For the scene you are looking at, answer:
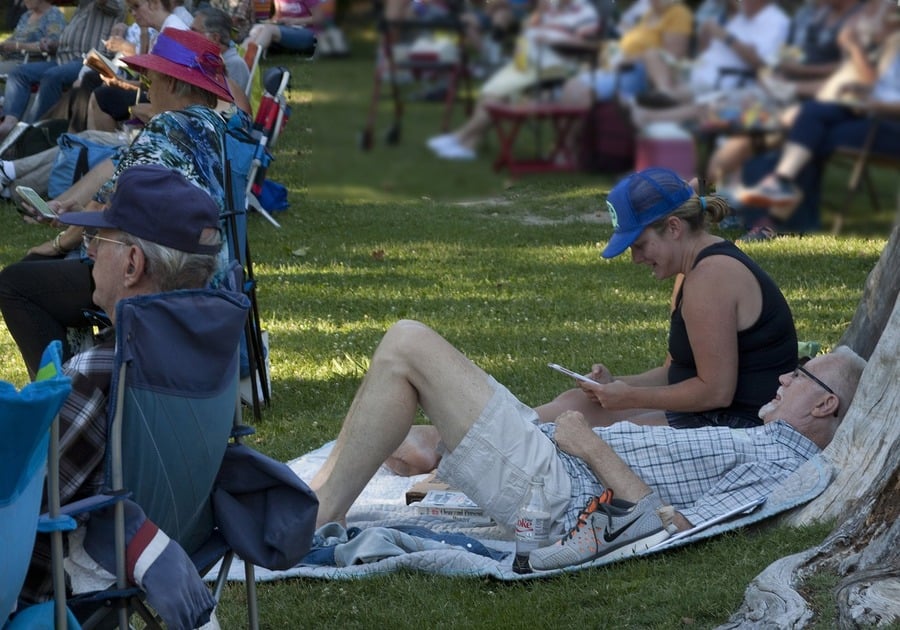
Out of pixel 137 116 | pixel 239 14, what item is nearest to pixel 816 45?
pixel 137 116

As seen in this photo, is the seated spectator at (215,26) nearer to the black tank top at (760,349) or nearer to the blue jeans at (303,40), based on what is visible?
the black tank top at (760,349)

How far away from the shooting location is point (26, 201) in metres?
5.21

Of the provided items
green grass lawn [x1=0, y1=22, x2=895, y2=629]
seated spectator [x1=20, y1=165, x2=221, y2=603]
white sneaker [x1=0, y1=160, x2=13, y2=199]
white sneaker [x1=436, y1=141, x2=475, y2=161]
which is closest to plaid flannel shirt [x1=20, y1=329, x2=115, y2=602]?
seated spectator [x1=20, y1=165, x2=221, y2=603]

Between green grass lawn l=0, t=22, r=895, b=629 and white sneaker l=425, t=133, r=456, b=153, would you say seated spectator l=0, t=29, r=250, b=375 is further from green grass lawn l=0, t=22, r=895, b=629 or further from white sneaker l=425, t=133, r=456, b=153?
white sneaker l=425, t=133, r=456, b=153

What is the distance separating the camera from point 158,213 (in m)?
3.04

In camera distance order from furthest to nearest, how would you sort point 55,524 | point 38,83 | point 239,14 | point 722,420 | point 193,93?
point 38,83 < point 239,14 < point 193,93 < point 722,420 < point 55,524

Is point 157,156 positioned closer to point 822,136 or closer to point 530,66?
point 530,66

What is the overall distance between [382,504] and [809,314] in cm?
367

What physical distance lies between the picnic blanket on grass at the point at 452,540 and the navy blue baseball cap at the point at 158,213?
1215mm

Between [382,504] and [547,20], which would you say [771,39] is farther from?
[382,504]

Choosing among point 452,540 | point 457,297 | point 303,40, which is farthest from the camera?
point 457,297

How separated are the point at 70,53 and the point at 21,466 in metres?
9.93

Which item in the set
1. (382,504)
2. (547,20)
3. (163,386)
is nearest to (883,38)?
(547,20)

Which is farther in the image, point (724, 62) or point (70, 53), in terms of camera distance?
point (70, 53)
